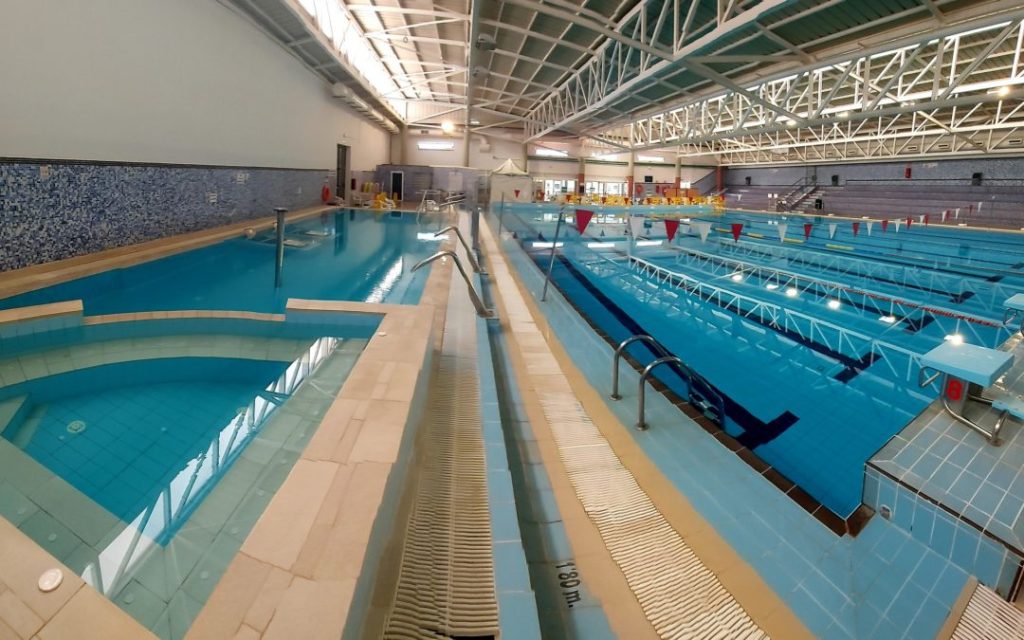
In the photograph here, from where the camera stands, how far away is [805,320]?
5.15 metres

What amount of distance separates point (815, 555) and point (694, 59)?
743 cm

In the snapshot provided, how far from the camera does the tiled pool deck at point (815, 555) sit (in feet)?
4.56

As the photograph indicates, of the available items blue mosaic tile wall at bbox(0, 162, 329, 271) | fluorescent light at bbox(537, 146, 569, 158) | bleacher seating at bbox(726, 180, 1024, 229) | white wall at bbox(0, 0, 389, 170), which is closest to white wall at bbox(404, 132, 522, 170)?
fluorescent light at bbox(537, 146, 569, 158)

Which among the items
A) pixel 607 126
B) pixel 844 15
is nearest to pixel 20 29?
pixel 844 15

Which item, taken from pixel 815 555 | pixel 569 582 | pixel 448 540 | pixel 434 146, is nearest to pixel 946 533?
pixel 815 555

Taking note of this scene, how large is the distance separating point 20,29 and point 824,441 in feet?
23.5

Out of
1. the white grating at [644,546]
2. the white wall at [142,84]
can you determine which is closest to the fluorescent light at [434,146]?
the white wall at [142,84]

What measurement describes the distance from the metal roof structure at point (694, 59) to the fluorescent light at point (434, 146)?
9.49 ft

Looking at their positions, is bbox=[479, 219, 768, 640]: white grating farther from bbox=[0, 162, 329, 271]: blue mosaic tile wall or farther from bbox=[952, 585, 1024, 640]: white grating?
bbox=[0, 162, 329, 271]: blue mosaic tile wall

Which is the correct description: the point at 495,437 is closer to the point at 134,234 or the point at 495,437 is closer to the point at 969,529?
the point at 969,529

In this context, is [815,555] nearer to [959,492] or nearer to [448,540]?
[959,492]

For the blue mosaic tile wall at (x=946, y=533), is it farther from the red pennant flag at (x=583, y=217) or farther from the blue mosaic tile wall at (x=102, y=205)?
the blue mosaic tile wall at (x=102, y=205)

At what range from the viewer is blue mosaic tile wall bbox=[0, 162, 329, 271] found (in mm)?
4055

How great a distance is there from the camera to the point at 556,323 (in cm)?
412
